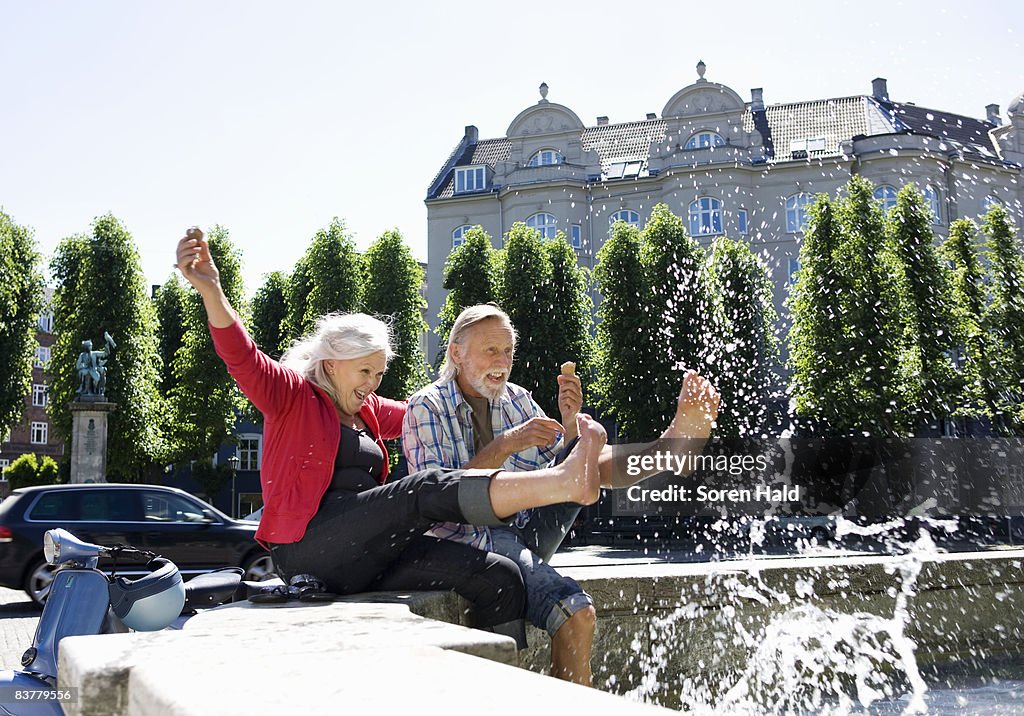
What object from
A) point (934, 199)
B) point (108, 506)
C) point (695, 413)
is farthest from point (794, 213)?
point (695, 413)

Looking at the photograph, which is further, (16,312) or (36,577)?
(16,312)

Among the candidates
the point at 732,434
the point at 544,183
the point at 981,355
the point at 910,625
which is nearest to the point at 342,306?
the point at 544,183

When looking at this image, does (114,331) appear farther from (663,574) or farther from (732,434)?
(663,574)

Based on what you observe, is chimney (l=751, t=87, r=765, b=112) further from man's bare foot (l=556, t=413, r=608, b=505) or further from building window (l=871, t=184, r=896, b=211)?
man's bare foot (l=556, t=413, r=608, b=505)

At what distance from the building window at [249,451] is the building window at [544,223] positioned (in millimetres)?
19673

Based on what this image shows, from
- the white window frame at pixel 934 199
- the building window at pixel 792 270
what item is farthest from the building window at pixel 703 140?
the white window frame at pixel 934 199

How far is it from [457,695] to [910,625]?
12.4ft

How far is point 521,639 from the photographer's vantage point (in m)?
2.96

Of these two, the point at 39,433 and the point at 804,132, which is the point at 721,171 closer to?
the point at 804,132

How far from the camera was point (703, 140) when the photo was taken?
37656 millimetres

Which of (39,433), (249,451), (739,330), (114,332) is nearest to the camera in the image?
(739,330)

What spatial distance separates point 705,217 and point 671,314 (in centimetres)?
888

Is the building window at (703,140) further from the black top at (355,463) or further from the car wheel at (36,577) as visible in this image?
the black top at (355,463)

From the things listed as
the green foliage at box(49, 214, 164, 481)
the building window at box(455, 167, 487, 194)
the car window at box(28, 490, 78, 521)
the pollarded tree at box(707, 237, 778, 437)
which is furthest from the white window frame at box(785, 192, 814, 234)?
the car window at box(28, 490, 78, 521)
